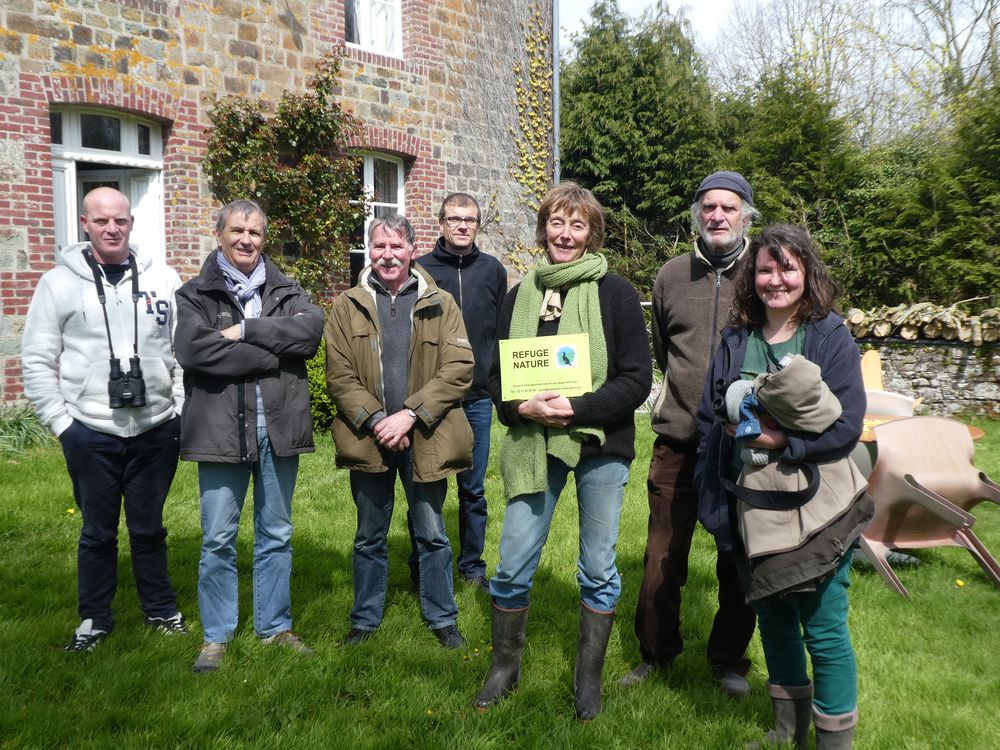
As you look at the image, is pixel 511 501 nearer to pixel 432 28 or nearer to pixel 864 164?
pixel 432 28

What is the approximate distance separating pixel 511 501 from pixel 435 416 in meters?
0.66

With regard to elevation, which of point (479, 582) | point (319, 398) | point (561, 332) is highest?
point (561, 332)

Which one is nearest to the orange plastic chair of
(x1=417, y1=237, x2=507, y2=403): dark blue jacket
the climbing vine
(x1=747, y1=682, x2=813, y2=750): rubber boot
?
(x1=747, y1=682, x2=813, y2=750): rubber boot

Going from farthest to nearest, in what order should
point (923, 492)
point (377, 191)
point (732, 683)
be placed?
point (377, 191) < point (923, 492) < point (732, 683)

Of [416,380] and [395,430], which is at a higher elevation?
[416,380]

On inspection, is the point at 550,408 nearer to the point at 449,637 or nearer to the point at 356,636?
the point at 449,637

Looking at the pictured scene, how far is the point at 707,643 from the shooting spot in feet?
13.3

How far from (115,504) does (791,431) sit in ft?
10.2

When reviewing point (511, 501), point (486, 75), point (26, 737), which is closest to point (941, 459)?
point (511, 501)

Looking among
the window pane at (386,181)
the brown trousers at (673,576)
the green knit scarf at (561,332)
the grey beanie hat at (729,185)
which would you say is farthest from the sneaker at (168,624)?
the window pane at (386,181)

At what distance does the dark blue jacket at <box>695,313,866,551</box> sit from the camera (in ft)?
8.96

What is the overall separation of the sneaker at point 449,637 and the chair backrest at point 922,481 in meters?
2.60

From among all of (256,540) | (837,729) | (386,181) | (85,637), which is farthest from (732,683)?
(386,181)

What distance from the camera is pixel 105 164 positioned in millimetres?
8711
